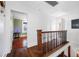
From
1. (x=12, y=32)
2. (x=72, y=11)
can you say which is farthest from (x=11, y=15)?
(x=72, y=11)

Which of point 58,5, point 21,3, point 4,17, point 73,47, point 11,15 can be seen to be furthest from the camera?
point 73,47

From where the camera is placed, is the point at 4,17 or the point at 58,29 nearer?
the point at 4,17

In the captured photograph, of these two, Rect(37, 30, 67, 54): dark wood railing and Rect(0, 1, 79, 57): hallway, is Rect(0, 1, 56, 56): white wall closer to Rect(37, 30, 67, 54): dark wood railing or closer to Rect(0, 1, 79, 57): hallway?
Rect(0, 1, 79, 57): hallway

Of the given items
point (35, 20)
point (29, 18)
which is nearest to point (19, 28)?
point (29, 18)

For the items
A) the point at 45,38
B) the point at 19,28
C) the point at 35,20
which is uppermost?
the point at 35,20

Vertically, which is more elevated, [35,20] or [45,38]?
Result: [35,20]

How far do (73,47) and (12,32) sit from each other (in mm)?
1598

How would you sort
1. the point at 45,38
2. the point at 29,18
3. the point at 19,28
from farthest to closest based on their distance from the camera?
the point at 45,38 < the point at 29,18 < the point at 19,28

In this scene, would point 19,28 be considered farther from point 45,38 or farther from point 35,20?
point 45,38

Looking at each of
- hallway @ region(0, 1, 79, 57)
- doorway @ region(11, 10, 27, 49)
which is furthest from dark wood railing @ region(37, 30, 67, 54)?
doorway @ region(11, 10, 27, 49)

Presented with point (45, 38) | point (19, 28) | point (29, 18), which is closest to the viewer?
point (19, 28)

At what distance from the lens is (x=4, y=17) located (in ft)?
6.97

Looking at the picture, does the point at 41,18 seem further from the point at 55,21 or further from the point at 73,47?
the point at 73,47

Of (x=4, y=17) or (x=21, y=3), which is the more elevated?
(x=21, y=3)
